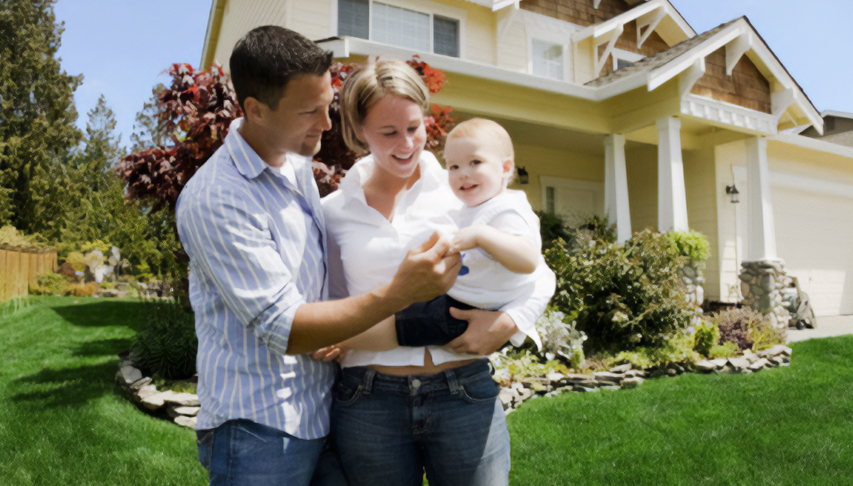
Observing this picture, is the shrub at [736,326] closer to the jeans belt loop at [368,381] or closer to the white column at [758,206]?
the white column at [758,206]

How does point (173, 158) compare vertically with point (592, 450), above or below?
above

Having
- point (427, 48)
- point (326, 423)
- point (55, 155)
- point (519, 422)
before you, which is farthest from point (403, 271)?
point (55, 155)

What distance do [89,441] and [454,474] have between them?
Answer: 4.07m

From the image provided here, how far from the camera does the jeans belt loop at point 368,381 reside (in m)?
1.64

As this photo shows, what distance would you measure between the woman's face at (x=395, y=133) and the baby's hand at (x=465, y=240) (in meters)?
0.30

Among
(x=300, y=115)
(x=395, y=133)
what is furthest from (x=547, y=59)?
(x=300, y=115)

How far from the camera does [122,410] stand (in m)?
5.31

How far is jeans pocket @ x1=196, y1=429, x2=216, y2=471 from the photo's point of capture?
153cm

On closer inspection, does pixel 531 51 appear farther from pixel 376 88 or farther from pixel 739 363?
pixel 376 88

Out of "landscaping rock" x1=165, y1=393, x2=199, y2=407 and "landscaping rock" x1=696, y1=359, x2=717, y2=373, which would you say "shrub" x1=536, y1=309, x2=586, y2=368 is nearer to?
"landscaping rock" x1=696, y1=359, x2=717, y2=373

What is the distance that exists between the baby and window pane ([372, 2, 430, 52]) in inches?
354

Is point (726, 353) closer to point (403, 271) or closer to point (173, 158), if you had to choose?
point (173, 158)

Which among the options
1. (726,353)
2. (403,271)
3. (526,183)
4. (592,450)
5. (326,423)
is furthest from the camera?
(526,183)

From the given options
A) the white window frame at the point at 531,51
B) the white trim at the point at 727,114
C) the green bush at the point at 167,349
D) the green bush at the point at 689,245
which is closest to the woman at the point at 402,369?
the green bush at the point at 167,349
